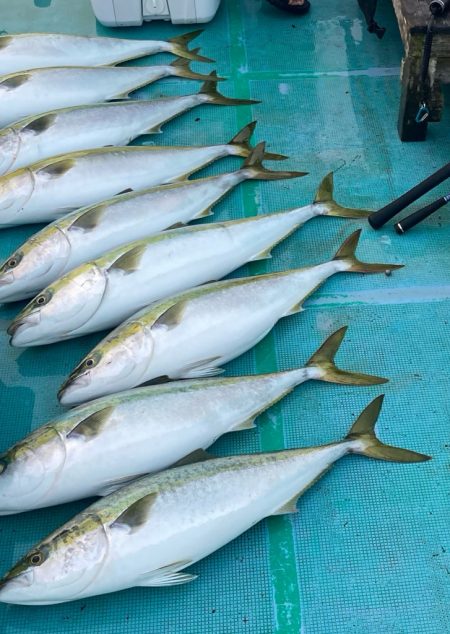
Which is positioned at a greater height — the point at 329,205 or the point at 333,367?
the point at 329,205

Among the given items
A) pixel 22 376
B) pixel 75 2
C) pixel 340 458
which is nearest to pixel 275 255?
pixel 340 458

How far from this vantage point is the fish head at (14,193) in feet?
11.2


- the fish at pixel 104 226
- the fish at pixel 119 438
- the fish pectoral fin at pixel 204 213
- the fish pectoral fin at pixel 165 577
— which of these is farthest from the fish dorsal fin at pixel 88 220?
the fish pectoral fin at pixel 165 577

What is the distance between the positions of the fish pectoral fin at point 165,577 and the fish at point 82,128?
241 centimetres

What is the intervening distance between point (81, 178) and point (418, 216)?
1.79m

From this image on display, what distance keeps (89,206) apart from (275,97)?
1604 mm

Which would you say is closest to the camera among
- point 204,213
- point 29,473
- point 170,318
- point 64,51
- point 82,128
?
point 29,473

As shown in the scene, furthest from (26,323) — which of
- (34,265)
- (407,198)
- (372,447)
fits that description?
(407,198)

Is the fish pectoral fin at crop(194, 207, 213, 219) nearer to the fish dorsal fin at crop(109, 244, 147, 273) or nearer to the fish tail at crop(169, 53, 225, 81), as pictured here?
the fish dorsal fin at crop(109, 244, 147, 273)

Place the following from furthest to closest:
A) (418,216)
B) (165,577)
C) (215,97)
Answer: (215,97) → (418,216) → (165,577)

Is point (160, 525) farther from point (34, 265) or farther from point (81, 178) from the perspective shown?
point (81, 178)

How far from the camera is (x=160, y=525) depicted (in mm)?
2293

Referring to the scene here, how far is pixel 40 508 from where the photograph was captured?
2557 mm

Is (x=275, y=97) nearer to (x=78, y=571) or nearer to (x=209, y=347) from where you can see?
(x=209, y=347)
